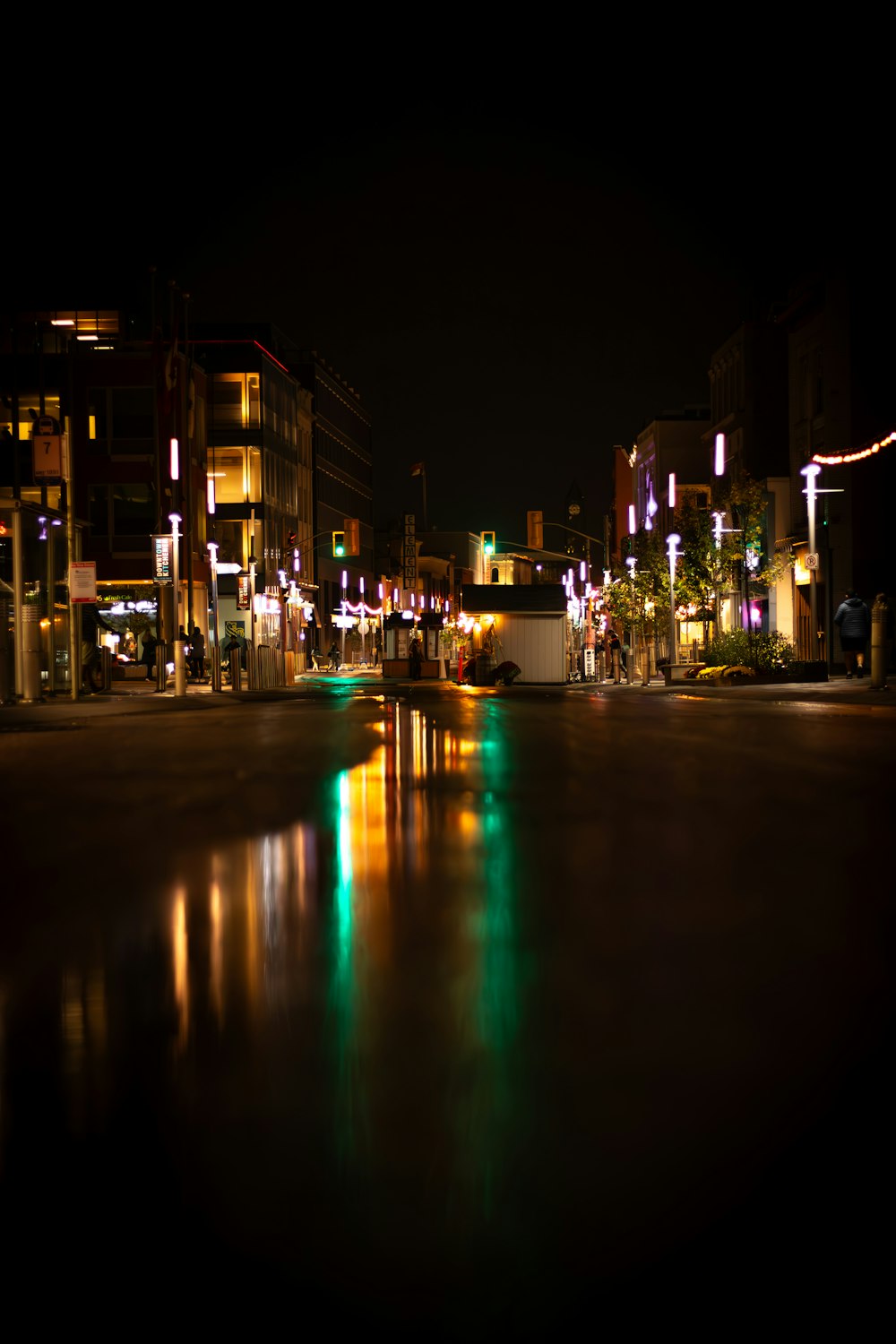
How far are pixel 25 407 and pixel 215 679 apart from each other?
3095 cm

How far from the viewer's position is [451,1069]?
461 cm

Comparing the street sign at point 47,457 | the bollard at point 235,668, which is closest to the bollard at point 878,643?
the street sign at point 47,457

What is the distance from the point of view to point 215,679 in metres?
44.3

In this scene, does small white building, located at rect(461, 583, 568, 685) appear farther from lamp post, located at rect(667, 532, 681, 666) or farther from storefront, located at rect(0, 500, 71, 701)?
storefront, located at rect(0, 500, 71, 701)

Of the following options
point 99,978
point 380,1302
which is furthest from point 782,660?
point 380,1302

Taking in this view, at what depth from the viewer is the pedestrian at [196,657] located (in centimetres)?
6165

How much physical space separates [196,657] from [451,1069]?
58689mm

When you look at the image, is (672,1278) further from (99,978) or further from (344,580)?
(344,580)

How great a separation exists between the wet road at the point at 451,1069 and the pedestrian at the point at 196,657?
5134cm

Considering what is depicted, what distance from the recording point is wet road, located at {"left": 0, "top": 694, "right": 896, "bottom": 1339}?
3.14m

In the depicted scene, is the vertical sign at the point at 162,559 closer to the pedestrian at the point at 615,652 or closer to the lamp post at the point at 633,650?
the lamp post at the point at 633,650

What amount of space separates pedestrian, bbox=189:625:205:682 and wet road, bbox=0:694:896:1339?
51.3 m

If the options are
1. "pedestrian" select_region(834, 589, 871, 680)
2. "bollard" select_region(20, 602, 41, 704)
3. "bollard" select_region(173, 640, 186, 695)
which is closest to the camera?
"bollard" select_region(20, 602, 41, 704)

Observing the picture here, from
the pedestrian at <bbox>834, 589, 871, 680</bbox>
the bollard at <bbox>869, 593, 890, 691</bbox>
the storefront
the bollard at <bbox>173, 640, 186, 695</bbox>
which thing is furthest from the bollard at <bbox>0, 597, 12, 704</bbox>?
the pedestrian at <bbox>834, 589, 871, 680</bbox>
